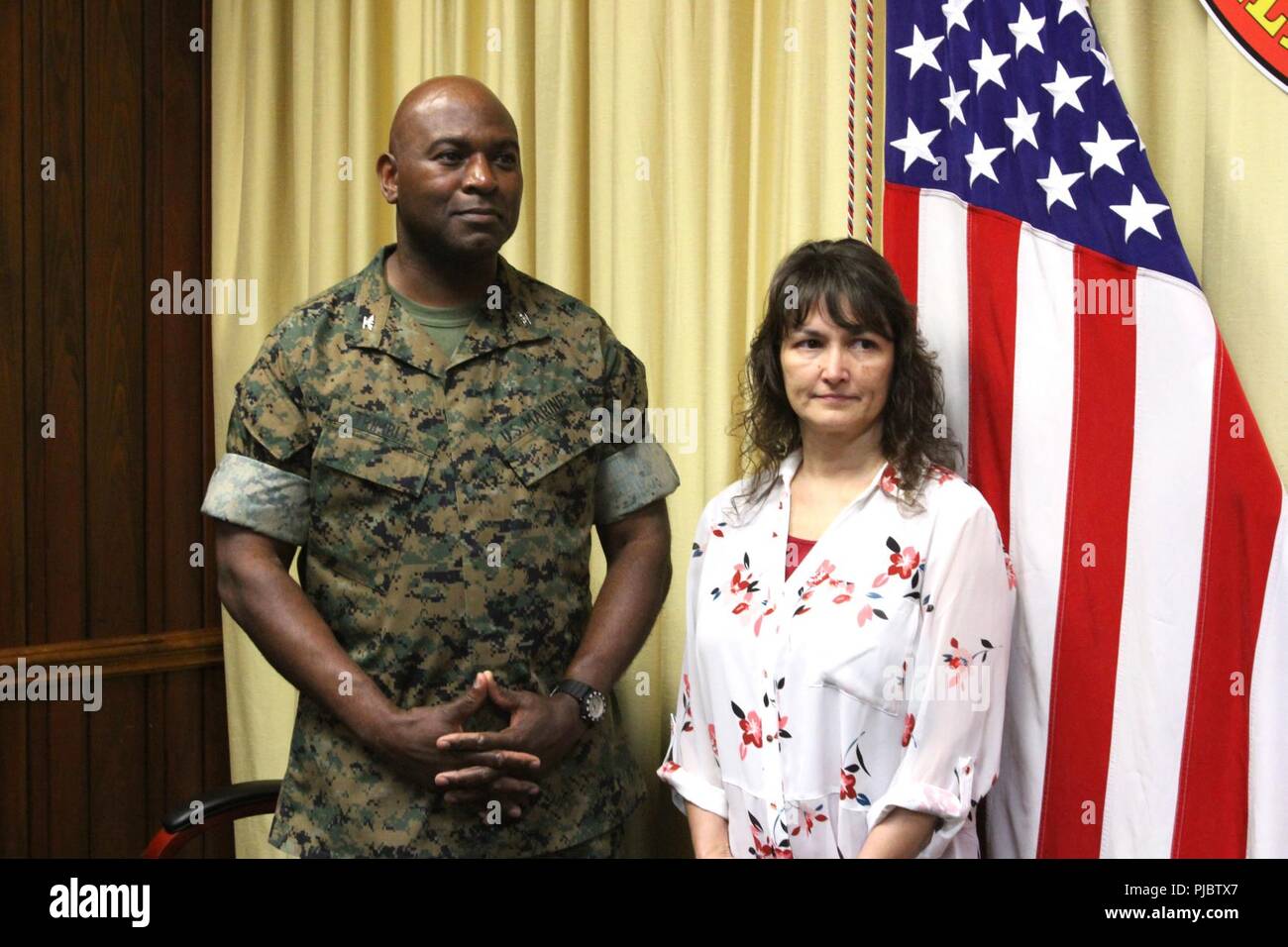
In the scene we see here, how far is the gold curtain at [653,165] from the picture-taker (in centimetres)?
182

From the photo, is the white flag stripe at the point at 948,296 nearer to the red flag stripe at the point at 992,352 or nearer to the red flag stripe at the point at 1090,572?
the red flag stripe at the point at 992,352

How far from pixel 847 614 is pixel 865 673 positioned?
8 cm

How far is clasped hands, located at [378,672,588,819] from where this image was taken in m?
1.75

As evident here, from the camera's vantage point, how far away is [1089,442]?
1805 mm

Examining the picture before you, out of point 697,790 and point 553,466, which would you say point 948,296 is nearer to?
point 553,466

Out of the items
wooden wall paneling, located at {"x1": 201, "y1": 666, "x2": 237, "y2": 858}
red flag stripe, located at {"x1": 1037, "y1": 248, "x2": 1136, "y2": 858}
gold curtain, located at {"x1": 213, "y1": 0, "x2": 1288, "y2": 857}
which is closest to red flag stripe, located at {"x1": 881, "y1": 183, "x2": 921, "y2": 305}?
gold curtain, located at {"x1": 213, "y1": 0, "x2": 1288, "y2": 857}

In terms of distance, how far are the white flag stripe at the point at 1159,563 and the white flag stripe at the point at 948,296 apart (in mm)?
249

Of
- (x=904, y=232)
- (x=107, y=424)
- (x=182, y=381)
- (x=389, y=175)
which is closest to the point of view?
(x=389, y=175)

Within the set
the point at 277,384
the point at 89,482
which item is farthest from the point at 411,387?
the point at 89,482

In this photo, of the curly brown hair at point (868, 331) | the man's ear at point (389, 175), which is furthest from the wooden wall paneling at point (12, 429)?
the curly brown hair at point (868, 331)

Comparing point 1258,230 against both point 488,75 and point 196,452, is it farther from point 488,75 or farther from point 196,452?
point 196,452

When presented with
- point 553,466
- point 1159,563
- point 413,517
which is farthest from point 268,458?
point 1159,563

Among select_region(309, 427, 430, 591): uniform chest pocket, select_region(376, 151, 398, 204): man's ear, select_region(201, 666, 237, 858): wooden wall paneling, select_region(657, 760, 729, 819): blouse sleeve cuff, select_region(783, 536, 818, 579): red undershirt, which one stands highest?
select_region(376, 151, 398, 204): man's ear

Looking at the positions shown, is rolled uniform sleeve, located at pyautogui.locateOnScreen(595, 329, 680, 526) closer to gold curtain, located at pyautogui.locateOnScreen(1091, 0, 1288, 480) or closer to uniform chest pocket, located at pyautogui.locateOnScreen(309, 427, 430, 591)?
uniform chest pocket, located at pyautogui.locateOnScreen(309, 427, 430, 591)
